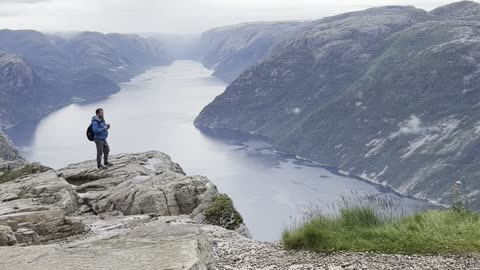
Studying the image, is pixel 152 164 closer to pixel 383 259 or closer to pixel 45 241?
pixel 45 241

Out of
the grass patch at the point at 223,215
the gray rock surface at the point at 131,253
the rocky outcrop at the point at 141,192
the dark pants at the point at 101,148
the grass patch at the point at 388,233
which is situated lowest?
the rocky outcrop at the point at 141,192

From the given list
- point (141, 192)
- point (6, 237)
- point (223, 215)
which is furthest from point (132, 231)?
point (141, 192)

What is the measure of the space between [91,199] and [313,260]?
1710 centimetres

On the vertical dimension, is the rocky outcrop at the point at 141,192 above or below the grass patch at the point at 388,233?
below

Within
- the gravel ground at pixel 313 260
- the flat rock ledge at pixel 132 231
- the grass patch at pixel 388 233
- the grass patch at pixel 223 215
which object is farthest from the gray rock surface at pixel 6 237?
the grass patch at pixel 223 215

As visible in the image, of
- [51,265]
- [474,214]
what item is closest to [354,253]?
[474,214]

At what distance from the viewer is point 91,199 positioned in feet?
90.3

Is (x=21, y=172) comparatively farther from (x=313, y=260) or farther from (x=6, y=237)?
(x=313, y=260)

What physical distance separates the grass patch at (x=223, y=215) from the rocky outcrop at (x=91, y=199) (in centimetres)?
23

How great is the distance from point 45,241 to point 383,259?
11297 millimetres

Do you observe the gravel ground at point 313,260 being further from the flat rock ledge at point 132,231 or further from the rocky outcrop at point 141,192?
the rocky outcrop at point 141,192

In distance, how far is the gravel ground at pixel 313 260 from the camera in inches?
480

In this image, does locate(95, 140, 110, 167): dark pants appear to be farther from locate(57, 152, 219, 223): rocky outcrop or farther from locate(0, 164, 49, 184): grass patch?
locate(0, 164, 49, 184): grass patch

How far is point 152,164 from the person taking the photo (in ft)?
120
